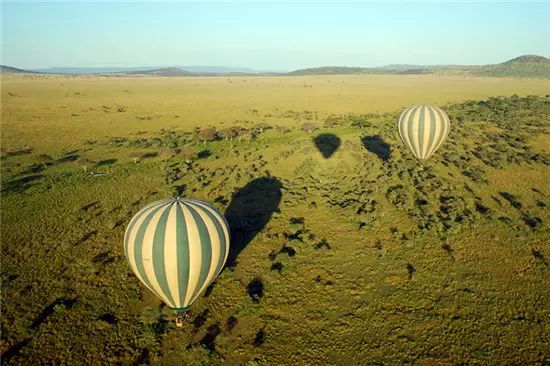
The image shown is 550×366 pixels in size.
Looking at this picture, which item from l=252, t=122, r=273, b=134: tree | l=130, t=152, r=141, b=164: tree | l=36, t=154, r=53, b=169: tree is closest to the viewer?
l=36, t=154, r=53, b=169: tree

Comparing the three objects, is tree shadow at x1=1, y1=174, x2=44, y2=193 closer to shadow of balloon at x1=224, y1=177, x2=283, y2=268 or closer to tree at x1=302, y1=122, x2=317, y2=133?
shadow of balloon at x1=224, y1=177, x2=283, y2=268

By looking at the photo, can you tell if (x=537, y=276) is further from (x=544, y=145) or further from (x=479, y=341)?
(x=544, y=145)

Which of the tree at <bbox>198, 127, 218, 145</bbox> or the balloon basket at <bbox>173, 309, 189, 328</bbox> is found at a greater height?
the tree at <bbox>198, 127, 218, 145</bbox>

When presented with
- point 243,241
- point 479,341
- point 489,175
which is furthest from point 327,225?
point 489,175

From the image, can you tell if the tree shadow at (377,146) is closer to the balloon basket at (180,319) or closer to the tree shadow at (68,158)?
the balloon basket at (180,319)

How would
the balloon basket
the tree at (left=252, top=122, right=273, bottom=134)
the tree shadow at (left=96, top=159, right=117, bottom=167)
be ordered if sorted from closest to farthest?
the balloon basket < the tree shadow at (left=96, top=159, right=117, bottom=167) < the tree at (left=252, top=122, right=273, bottom=134)

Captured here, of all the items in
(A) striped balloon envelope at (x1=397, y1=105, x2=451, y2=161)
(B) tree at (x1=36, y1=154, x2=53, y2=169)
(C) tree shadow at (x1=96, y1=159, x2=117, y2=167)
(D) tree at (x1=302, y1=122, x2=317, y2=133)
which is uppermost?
(A) striped balloon envelope at (x1=397, y1=105, x2=451, y2=161)

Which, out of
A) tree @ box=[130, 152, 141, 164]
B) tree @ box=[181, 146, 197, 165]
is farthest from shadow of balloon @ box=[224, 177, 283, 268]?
tree @ box=[130, 152, 141, 164]
